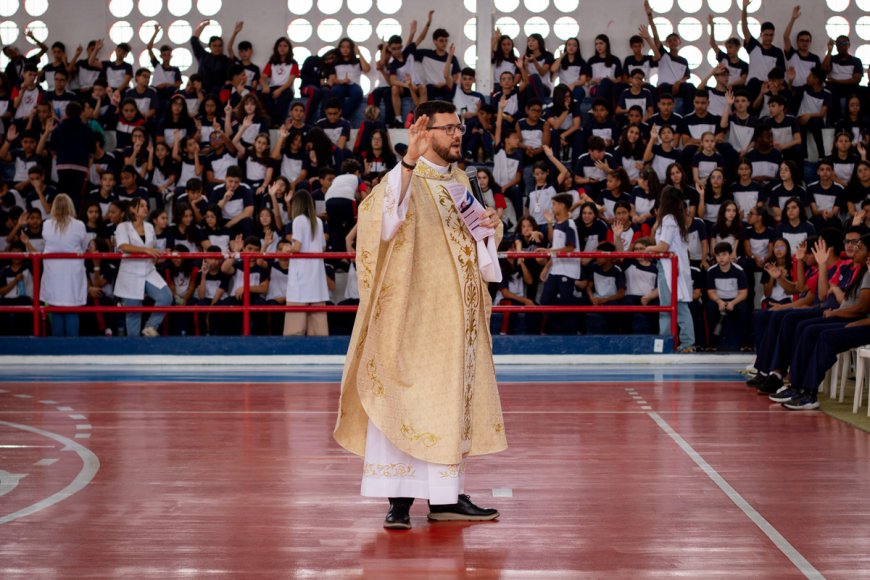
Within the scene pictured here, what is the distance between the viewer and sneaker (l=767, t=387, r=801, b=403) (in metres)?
9.34

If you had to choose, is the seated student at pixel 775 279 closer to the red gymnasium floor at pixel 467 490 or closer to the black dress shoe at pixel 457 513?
the red gymnasium floor at pixel 467 490

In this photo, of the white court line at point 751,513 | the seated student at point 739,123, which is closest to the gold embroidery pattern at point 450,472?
the white court line at point 751,513

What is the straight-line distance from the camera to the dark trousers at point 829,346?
29.3 feet

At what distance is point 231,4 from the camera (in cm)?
1866

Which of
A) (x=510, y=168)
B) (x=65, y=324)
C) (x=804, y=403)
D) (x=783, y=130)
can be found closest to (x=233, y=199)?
(x=65, y=324)

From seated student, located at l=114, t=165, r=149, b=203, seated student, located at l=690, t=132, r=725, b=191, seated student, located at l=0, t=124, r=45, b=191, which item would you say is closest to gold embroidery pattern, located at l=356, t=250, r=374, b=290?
seated student, located at l=690, t=132, r=725, b=191

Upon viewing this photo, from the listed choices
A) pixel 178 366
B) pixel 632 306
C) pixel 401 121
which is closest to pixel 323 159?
pixel 401 121

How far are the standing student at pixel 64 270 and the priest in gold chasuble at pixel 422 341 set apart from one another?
8.61m

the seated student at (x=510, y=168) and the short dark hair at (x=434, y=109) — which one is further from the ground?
the seated student at (x=510, y=168)

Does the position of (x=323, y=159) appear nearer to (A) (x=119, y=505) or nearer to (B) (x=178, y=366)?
(B) (x=178, y=366)

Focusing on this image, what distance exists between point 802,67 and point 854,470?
36.9 feet

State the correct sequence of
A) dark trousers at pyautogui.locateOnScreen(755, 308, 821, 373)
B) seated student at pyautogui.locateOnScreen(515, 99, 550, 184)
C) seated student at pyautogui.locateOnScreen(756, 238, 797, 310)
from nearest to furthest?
dark trousers at pyautogui.locateOnScreen(755, 308, 821, 373)
seated student at pyautogui.locateOnScreen(756, 238, 797, 310)
seated student at pyautogui.locateOnScreen(515, 99, 550, 184)

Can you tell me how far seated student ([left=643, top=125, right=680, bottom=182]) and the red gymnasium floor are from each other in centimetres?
548

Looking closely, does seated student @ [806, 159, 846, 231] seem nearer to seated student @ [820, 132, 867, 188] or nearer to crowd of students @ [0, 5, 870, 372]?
crowd of students @ [0, 5, 870, 372]
